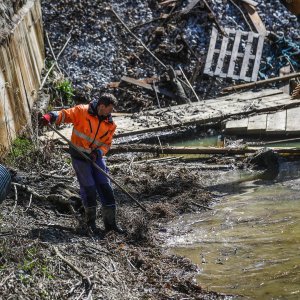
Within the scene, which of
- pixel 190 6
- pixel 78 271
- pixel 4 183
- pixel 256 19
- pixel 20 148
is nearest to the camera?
pixel 78 271

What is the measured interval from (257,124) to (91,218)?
5558mm

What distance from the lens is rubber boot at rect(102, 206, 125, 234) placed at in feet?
28.6

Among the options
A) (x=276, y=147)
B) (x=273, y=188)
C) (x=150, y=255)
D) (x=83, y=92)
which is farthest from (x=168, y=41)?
(x=150, y=255)

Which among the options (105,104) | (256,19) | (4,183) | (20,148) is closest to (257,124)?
(256,19)

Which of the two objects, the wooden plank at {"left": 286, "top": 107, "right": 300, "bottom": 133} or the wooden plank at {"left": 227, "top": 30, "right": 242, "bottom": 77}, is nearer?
the wooden plank at {"left": 286, "top": 107, "right": 300, "bottom": 133}

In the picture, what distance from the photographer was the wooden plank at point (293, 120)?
1312cm

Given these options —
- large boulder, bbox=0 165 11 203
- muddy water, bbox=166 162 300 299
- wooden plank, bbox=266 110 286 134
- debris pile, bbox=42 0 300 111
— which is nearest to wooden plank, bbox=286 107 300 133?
wooden plank, bbox=266 110 286 134

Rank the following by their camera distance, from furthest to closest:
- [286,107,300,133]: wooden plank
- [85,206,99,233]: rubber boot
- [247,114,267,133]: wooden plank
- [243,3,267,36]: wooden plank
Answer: [243,3,267,36]: wooden plank
[247,114,267,133]: wooden plank
[286,107,300,133]: wooden plank
[85,206,99,233]: rubber boot

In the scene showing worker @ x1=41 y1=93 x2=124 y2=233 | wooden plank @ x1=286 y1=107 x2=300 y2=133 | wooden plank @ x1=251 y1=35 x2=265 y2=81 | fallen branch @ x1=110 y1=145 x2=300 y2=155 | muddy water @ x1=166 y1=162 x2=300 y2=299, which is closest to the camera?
muddy water @ x1=166 y1=162 x2=300 y2=299

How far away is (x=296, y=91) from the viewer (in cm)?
1435

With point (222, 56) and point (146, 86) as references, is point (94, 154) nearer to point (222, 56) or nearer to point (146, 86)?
point (146, 86)

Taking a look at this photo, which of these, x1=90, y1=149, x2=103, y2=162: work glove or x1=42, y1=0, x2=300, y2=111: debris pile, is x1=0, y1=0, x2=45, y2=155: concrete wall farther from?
x1=90, y1=149, x2=103, y2=162: work glove

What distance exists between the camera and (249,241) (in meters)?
8.78

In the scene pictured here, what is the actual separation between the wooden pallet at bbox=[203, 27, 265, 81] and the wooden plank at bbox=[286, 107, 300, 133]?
227 centimetres
